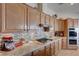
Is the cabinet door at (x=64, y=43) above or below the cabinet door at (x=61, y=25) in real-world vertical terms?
below

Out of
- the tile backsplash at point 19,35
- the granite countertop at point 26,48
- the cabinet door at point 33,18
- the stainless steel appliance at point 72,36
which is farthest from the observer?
the cabinet door at point 33,18

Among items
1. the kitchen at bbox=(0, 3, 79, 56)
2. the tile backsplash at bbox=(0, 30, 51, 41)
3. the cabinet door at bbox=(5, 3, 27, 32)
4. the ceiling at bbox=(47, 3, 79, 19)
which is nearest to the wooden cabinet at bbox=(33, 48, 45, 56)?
the kitchen at bbox=(0, 3, 79, 56)

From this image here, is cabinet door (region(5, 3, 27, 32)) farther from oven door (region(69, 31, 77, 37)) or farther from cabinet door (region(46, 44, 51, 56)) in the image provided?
oven door (region(69, 31, 77, 37))

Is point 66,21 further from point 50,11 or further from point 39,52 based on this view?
point 39,52

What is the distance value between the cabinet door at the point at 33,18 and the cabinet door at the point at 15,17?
107 mm

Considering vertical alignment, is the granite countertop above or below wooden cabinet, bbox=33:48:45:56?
above

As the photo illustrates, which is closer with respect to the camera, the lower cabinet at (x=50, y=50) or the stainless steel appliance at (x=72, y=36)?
the lower cabinet at (x=50, y=50)

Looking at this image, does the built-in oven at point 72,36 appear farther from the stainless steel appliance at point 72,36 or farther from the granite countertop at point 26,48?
the granite countertop at point 26,48

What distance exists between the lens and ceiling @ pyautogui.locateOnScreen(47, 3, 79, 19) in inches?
59.4

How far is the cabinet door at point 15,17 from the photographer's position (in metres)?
1.39

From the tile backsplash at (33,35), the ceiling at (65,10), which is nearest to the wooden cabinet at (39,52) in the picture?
the tile backsplash at (33,35)

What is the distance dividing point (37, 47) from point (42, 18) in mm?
468

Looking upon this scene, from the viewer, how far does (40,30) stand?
5.89 feet

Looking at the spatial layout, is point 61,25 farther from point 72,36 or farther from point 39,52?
point 39,52
